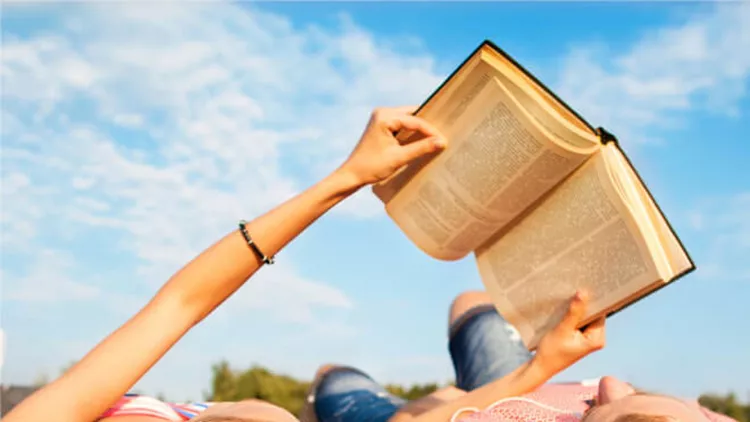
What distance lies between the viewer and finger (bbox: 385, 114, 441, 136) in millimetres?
2123

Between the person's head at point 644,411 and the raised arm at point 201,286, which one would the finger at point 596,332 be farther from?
the raised arm at point 201,286

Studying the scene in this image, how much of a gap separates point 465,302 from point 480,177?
1.58m

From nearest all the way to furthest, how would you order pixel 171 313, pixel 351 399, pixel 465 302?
pixel 171 313, pixel 351 399, pixel 465 302

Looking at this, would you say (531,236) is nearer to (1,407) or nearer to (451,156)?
(451,156)

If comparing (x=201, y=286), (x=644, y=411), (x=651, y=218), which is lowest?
(x=644, y=411)

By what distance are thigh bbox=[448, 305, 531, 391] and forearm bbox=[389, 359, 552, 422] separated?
2.72 ft

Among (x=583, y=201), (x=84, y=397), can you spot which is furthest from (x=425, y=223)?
(x=84, y=397)

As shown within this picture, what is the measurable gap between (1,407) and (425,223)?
7.85ft

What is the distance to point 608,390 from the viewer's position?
7.36ft

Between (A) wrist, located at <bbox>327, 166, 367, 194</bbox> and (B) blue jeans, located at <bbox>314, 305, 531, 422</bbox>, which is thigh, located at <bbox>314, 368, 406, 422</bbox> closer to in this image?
(B) blue jeans, located at <bbox>314, 305, 531, 422</bbox>

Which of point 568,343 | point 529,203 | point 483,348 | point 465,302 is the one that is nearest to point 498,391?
point 568,343

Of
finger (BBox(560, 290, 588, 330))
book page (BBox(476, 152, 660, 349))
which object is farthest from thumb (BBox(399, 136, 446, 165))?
finger (BBox(560, 290, 588, 330))

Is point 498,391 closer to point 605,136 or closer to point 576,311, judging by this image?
point 576,311

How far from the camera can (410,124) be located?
214 cm
